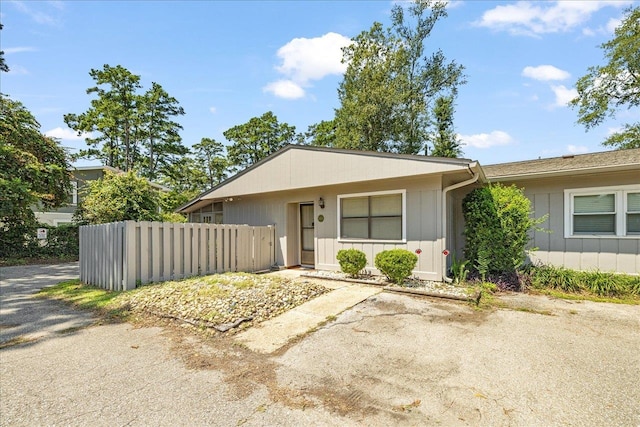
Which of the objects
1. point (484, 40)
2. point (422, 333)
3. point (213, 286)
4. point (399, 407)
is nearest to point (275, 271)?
point (213, 286)

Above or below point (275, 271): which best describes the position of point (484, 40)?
above

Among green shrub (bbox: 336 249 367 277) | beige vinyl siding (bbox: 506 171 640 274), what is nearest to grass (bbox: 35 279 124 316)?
green shrub (bbox: 336 249 367 277)

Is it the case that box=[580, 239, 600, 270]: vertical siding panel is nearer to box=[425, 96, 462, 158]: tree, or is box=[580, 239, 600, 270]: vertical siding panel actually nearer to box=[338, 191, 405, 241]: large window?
box=[338, 191, 405, 241]: large window

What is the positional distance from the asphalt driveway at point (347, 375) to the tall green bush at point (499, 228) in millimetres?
2225

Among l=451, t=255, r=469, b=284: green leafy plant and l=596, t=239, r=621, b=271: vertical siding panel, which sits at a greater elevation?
l=596, t=239, r=621, b=271: vertical siding panel

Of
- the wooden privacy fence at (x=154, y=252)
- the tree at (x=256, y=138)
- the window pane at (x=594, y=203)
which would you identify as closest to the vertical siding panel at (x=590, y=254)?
the window pane at (x=594, y=203)

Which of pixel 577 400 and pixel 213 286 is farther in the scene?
pixel 213 286

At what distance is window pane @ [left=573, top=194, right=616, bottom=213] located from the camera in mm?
6824

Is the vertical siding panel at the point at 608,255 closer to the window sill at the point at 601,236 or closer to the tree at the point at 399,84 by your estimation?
the window sill at the point at 601,236

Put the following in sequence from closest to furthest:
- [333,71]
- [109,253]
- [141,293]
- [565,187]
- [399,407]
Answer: [399,407], [141,293], [109,253], [565,187], [333,71]

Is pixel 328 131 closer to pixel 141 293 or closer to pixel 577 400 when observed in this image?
pixel 141 293

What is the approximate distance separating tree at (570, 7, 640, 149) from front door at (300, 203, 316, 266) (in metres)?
19.2

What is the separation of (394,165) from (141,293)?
225 inches

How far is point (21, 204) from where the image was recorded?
12430 mm
